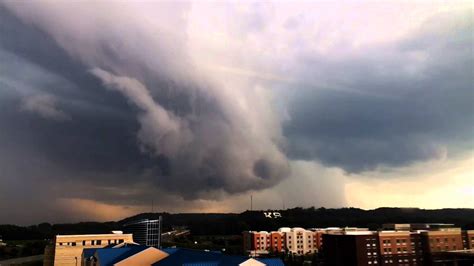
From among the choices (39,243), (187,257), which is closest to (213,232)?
(39,243)

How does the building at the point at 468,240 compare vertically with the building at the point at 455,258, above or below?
above

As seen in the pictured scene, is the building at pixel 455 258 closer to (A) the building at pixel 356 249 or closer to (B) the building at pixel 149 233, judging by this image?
(A) the building at pixel 356 249

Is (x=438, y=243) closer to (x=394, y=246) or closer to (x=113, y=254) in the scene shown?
(x=394, y=246)

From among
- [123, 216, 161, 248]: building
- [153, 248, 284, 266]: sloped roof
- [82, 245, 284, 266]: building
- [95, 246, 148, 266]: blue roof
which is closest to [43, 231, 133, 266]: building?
[82, 245, 284, 266]: building

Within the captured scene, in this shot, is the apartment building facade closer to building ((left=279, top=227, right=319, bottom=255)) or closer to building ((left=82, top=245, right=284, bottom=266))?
building ((left=279, top=227, right=319, bottom=255))

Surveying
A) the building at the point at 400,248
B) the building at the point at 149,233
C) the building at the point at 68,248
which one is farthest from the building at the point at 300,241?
the building at the point at 68,248

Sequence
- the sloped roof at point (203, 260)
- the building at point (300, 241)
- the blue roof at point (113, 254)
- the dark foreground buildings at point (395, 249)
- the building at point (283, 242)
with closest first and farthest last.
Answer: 1. the sloped roof at point (203, 260)
2. the blue roof at point (113, 254)
3. the dark foreground buildings at point (395, 249)
4. the building at point (283, 242)
5. the building at point (300, 241)
